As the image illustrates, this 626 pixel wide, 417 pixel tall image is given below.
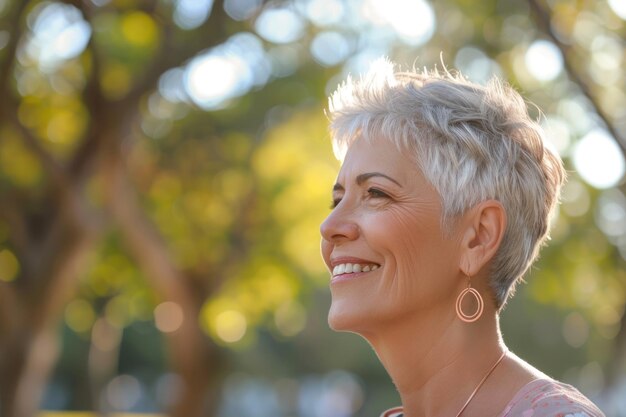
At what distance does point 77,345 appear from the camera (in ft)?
137

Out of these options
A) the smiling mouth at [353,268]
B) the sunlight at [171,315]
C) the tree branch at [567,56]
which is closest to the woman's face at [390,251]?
the smiling mouth at [353,268]

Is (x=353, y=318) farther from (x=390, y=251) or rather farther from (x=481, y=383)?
(x=481, y=383)

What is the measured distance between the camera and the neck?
8.82 ft

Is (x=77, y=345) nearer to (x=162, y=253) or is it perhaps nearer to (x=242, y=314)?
(x=242, y=314)

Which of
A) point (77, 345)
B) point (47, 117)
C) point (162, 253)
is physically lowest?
point (77, 345)

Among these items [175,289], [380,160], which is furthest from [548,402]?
[175,289]

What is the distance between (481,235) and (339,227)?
37cm

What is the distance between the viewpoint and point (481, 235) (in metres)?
2.68

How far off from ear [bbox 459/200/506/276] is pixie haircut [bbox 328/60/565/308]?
2 centimetres

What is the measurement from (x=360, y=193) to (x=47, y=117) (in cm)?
1314

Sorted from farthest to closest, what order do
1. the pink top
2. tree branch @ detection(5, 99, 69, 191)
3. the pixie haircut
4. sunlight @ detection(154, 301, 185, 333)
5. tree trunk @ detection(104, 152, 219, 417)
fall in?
sunlight @ detection(154, 301, 185, 333) < tree trunk @ detection(104, 152, 219, 417) < tree branch @ detection(5, 99, 69, 191) < the pixie haircut < the pink top

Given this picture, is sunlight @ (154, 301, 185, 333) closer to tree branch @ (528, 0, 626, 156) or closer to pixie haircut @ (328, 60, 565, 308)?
tree branch @ (528, 0, 626, 156)

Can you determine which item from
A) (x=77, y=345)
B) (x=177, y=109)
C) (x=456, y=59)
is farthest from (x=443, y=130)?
(x=77, y=345)

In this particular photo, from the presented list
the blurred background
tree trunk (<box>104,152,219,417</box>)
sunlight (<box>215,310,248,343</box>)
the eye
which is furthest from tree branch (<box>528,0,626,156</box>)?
sunlight (<box>215,310,248,343</box>)
